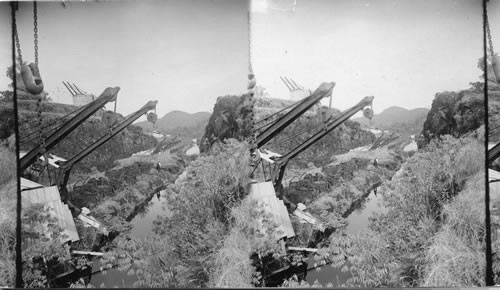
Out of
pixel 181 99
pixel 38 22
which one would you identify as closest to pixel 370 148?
pixel 181 99

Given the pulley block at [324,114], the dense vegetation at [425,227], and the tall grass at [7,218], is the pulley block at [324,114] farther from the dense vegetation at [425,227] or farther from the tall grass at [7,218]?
the tall grass at [7,218]

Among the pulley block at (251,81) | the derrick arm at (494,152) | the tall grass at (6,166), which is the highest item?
the pulley block at (251,81)

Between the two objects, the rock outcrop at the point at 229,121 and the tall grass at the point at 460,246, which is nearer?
the tall grass at the point at 460,246

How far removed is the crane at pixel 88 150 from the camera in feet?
11.3

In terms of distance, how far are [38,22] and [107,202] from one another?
145 centimetres

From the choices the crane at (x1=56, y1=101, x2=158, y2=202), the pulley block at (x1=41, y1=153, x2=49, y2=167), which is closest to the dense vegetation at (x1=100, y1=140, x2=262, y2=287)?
the crane at (x1=56, y1=101, x2=158, y2=202)

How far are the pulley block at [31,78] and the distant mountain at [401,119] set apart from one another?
2.55 meters

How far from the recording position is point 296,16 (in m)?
3.41

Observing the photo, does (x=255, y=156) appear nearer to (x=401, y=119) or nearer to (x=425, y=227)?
(x=401, y=119)

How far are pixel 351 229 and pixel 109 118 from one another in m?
2.03

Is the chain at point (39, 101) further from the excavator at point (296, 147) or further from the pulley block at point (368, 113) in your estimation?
the pulley block at point (368, 113)

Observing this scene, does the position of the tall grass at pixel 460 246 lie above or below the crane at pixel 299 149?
below

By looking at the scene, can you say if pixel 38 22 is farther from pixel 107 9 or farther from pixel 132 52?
pixel 132 52

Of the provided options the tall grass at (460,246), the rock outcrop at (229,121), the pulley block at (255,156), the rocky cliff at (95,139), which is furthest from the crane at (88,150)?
the tall grass at (460,246)
